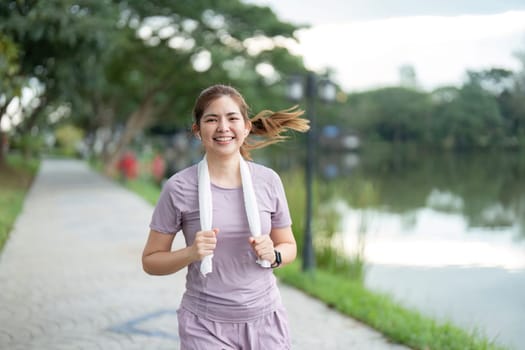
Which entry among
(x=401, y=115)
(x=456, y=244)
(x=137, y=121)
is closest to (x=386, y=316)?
(x=401, y=115)

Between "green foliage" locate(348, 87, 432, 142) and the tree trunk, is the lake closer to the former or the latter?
"green foliage" locate(348, 87, 432, 142)

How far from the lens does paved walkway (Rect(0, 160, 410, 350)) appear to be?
432 centimetres

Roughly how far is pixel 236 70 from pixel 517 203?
439 inches

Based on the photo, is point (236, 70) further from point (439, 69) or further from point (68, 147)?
point (68, 147)

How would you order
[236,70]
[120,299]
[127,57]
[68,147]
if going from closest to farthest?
[120,299] < [236,70] < [127,57] < [68,147]

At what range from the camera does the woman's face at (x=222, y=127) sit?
79.2 inches

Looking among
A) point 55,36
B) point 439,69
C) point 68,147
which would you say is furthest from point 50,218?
point 68,147

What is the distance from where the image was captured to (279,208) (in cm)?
212

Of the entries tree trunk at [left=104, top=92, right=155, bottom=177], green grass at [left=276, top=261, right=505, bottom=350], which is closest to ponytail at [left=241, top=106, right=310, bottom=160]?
green grass at [left=276, top=261, right=505, bottom=350]

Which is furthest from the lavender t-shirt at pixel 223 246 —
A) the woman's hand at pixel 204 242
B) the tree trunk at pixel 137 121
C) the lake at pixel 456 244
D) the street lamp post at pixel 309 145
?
the tree trunk at pixel 137 121

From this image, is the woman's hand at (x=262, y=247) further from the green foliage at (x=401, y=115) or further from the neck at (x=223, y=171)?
the green foliage at (x=401, y=115)

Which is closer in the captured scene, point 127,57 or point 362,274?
point 362,274

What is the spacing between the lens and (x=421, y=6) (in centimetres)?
488

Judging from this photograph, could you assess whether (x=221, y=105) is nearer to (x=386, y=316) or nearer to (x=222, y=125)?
(x=222, y=125)
